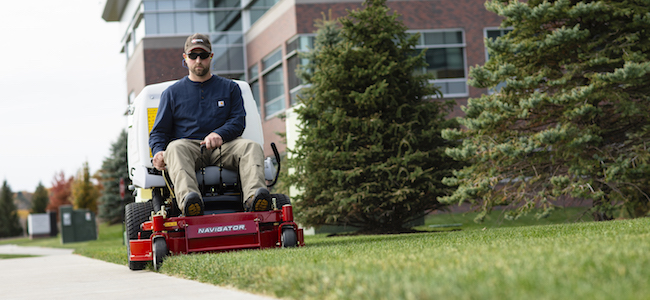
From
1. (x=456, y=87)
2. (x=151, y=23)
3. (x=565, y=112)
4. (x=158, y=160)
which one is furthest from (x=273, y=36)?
(x=158, y=160)

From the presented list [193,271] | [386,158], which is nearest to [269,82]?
[386,158]

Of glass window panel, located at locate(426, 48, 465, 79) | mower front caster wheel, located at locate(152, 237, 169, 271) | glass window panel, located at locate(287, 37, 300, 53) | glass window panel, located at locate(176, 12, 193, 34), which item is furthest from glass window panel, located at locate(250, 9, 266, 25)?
mower front caster wheel, located at locate(152, 237, 169, 271)

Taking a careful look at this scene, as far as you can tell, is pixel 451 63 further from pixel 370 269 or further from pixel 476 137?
pixel 370 269

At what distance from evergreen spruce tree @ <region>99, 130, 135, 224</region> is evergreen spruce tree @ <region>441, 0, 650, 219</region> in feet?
111

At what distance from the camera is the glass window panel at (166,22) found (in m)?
35.4

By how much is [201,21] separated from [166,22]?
5.98 feet

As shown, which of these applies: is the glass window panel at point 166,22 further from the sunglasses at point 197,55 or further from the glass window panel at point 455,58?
the sunglasses at point 197,55

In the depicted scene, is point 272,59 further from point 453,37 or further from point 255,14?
point 453,37

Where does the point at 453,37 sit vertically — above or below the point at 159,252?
above

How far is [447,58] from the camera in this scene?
90.7ft

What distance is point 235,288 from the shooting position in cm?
487

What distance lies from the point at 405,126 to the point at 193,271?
9110mm

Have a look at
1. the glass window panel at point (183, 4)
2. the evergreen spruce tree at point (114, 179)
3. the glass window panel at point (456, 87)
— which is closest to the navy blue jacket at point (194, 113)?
the glass window panel at point (456, 87)

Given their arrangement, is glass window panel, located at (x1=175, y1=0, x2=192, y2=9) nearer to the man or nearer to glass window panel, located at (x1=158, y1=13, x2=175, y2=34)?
glass window panel, located at (x1=158, y1=13, x2=175, y2=34)
